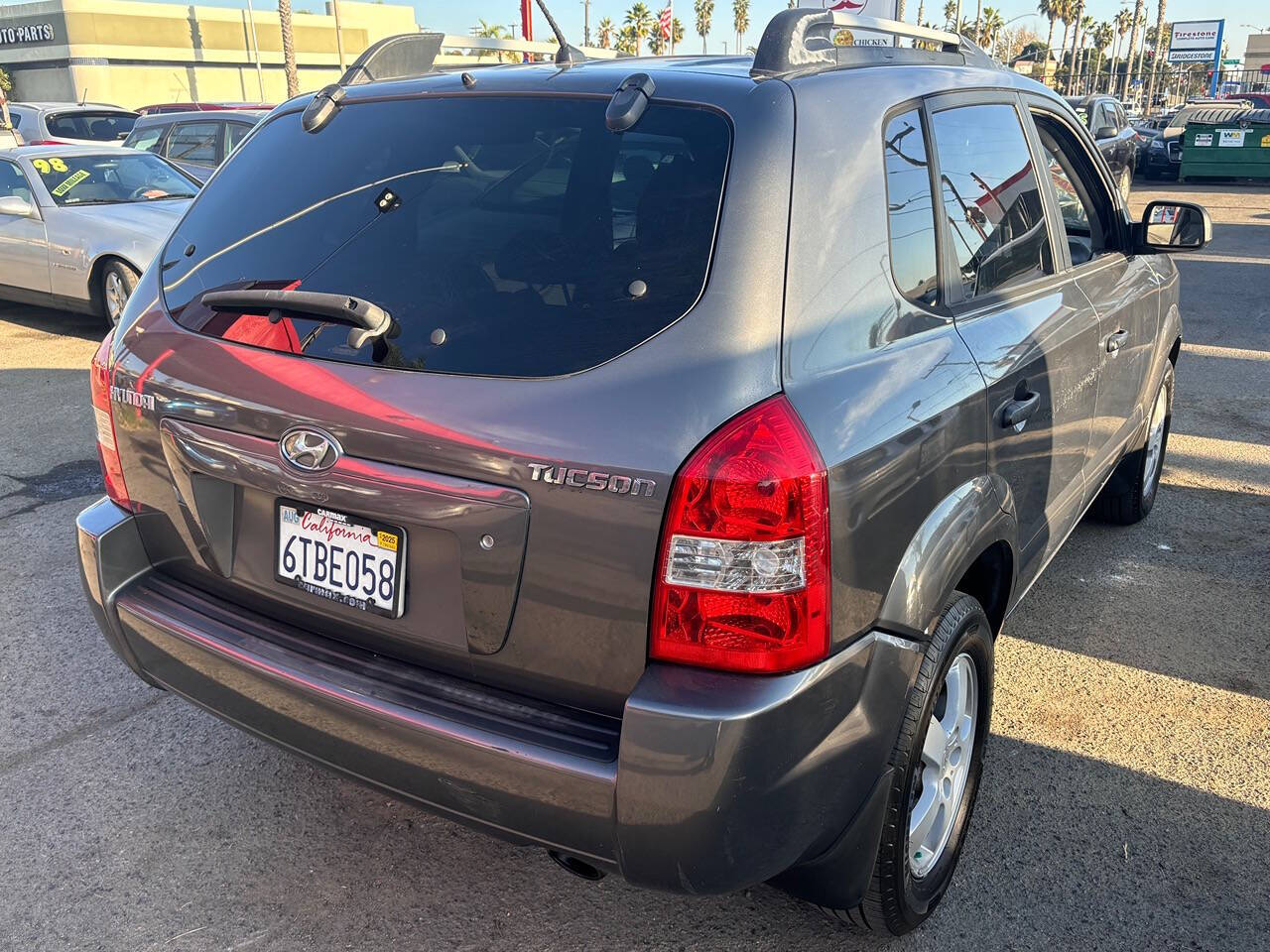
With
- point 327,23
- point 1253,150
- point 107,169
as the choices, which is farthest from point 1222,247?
point 327,23

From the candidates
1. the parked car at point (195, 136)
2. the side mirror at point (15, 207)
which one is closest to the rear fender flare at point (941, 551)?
the side mirror at point (15, 207)

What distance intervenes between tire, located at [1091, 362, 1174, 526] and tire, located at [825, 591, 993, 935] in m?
2.26

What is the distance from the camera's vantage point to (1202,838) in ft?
9.16

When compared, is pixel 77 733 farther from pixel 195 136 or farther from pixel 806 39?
pixel 195 136

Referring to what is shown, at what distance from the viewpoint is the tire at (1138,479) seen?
4594 millimetres

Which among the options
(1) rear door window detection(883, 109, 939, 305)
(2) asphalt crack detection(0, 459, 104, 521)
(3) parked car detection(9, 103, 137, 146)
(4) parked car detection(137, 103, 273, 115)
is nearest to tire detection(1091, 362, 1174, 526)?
(1) rear door window detection(883, 109, 939, 305)

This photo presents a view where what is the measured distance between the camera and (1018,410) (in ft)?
8.72

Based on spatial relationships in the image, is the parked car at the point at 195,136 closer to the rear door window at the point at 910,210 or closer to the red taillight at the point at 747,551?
the rear door window at the point at 910,210

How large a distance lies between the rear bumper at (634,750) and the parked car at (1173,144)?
26.0 m

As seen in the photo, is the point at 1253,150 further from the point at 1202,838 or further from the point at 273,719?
the point at 273,719

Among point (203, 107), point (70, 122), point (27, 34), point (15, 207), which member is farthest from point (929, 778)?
point (27, 34)

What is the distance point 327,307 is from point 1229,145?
85.5 ft

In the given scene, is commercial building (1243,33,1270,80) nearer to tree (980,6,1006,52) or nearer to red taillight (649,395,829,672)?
tree (980,6,1006,52)

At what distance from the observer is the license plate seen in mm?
→ 2100
